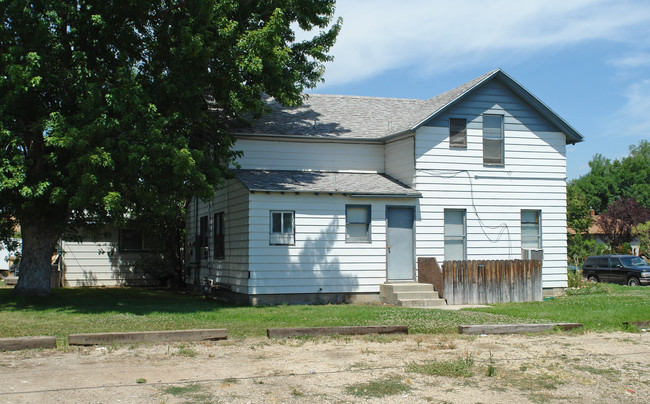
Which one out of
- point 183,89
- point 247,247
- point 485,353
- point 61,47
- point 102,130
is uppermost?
point 61,47

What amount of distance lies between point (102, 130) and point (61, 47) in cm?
291

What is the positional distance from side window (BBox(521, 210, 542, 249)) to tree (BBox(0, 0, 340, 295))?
360 inches

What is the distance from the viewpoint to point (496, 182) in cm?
2109

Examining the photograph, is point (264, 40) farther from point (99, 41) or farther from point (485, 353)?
point (485, 353)

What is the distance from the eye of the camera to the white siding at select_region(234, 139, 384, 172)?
2114 cm

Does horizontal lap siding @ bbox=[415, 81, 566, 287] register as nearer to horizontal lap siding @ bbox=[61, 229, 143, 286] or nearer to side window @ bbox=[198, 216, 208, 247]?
side window @ bbox=[198, 216, 208, 247]

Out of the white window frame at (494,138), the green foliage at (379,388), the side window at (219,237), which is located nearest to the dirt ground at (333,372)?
the green foliage at (379,388)

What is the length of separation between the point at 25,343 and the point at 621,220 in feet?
185

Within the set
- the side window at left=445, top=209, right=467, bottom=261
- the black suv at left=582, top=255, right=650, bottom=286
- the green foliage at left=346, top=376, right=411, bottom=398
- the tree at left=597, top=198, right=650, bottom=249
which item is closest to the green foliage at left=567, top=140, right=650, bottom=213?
the tree at left=597, top=198, right=650, bottom=249

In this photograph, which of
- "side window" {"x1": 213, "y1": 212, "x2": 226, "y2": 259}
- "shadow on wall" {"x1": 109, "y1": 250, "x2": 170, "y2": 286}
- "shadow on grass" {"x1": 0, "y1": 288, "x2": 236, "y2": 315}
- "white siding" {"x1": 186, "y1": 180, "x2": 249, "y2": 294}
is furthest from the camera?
"shadow on wall" {"x1": 109, "y1": 250, "x2": 170, "y2": 286}

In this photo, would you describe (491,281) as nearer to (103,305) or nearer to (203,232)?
(203,232)

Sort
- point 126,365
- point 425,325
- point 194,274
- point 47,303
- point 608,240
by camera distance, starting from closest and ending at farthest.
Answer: point 126,365, point 425,325, point 47,303, point 194,274, point 608,240

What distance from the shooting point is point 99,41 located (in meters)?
16.4

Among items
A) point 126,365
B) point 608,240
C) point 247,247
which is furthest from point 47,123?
point 608,240
